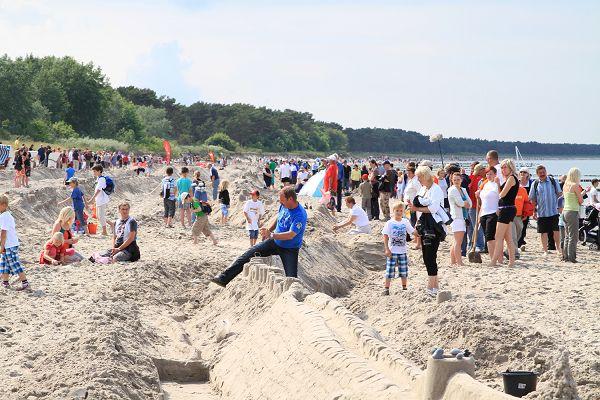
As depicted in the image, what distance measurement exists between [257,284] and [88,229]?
10.9 meters

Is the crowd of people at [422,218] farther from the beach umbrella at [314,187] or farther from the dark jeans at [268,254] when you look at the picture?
the beach umbrella at [314,187]

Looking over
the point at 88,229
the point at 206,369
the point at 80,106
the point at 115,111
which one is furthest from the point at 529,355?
the point at 115,111

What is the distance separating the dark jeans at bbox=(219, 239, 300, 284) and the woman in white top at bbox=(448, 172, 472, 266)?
389 centimetres

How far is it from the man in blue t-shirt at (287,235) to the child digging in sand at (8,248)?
2.94 m

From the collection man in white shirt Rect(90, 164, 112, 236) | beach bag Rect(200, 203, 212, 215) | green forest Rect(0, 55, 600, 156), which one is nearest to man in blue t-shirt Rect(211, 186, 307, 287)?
beach bag Rect(200, 203, 212, 215)

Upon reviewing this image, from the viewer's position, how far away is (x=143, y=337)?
410 inches

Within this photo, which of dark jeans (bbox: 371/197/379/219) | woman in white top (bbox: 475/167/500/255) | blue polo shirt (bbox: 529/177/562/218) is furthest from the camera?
dark jeans (bbox: 371/197/379/219)

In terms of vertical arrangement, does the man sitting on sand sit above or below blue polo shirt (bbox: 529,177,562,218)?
below

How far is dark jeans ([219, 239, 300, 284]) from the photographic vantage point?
470 inches

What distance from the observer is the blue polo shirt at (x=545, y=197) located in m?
16.9

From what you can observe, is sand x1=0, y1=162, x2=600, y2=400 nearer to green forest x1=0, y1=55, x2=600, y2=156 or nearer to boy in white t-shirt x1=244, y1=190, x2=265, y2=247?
boy in white t-shirt x1=244, y1=190, x2=265, y2=247

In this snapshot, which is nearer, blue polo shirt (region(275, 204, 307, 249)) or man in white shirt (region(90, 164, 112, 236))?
blue polo shirt (region(275, 204, 307, 249))

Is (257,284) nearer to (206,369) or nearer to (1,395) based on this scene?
(206,369)

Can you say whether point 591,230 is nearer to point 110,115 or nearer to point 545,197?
point 545,197
